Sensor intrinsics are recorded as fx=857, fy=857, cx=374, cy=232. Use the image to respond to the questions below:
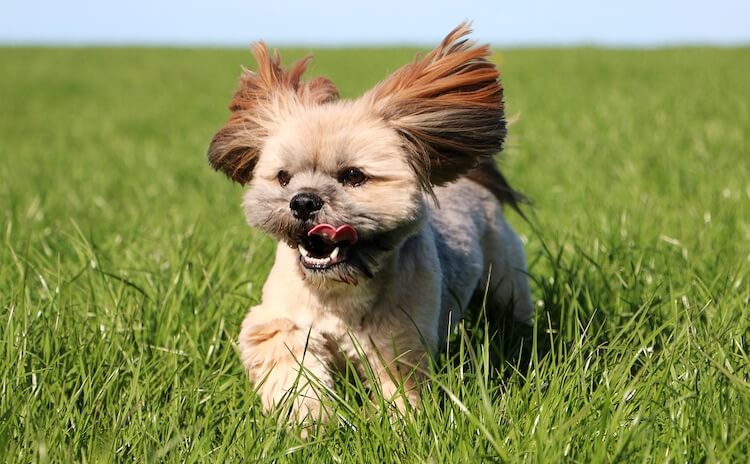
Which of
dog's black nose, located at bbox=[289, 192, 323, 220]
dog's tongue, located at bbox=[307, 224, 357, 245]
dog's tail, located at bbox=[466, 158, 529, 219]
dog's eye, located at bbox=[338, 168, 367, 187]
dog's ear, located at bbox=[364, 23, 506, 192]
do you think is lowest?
dog's tail, located at bbox=[466, 158, 529, 219]

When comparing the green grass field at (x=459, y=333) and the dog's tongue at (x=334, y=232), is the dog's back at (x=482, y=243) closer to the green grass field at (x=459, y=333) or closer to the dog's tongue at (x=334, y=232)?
the green grass field at (x=459, y=333)

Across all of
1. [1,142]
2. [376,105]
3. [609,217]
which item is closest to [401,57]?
[1,142]

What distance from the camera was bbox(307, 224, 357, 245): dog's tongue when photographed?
2807 mm

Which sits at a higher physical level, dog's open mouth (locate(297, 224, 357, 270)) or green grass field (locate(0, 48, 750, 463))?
dog's open mouth (locate(297, 224, 357, 270))

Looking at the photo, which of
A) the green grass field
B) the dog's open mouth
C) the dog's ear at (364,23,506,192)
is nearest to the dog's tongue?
the dog's open mouth

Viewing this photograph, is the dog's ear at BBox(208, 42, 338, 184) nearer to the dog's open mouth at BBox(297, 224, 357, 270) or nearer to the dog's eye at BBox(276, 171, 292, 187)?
the dog's eye at BBox(276, 171, 292, 187)

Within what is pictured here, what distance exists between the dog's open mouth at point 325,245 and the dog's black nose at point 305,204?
2.3 inches

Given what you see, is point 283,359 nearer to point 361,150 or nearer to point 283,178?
point 283,178

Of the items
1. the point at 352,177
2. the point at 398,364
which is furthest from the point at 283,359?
the point at 352,177

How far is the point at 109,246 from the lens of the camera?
501 centimetres

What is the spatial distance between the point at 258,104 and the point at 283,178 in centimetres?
41

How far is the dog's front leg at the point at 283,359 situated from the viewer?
10.0 ft

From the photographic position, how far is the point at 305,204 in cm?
279

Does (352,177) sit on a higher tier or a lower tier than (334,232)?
higher
